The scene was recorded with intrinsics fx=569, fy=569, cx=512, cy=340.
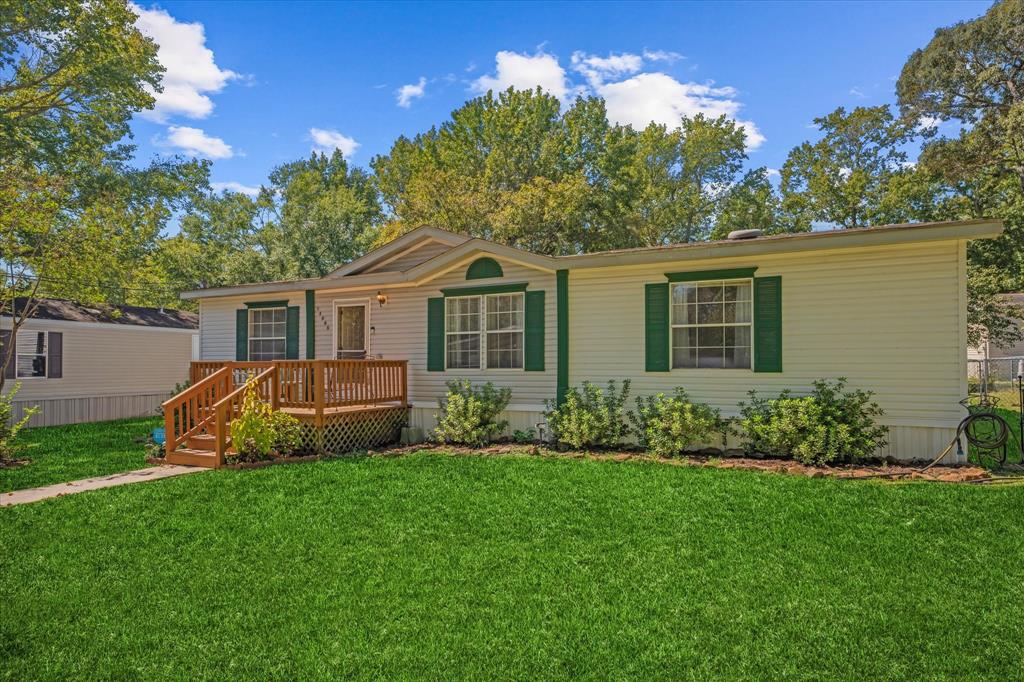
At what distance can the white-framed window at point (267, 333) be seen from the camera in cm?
1246

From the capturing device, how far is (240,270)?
22781 millimetres

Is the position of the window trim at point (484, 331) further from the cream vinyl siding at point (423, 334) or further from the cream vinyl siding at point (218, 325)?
the cream vinyl siding at point (218, 325)

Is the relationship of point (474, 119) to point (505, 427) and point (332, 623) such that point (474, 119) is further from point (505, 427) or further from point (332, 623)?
point (332, 623)

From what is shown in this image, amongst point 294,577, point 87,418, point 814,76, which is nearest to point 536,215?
point 814,76

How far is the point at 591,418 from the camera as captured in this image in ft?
28.2

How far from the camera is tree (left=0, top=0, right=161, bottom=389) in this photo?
38.7ft

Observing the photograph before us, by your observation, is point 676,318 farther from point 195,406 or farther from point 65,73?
point 65,73

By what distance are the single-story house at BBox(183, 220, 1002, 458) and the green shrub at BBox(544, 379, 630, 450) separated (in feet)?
1.06

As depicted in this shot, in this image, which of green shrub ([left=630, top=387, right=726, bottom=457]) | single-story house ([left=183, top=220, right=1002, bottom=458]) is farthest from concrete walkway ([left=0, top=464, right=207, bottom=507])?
green shrub ([left=630, top=387, right=726, bottom=457])

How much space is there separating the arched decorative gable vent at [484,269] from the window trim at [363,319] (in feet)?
8.17

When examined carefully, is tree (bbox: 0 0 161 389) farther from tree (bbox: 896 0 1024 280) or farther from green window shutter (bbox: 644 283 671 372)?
tree (bbox: 896 0 1024 280)

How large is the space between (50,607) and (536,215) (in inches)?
797

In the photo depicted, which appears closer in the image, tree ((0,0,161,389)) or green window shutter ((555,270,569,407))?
green window shutter ((555,270,569,407))

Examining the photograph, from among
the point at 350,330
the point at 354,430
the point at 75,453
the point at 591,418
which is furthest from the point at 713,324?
the point at 75,453
